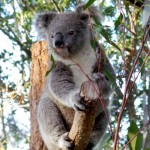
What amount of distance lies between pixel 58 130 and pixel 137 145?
3.65 feet

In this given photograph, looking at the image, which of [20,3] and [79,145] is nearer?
[79,145]

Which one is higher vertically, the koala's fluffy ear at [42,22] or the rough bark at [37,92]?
the koala's fluffy ear at [42,22]

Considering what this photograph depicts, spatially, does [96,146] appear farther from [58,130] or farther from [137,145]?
[137,145]

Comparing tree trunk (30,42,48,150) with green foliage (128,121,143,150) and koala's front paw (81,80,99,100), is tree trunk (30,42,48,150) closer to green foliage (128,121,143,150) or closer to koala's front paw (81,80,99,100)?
koala's front paw (81,80,99,100)

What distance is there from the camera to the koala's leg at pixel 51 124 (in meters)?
2.77

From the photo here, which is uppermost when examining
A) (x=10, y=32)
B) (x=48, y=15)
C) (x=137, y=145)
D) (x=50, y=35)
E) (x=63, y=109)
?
(x=10, y=32)

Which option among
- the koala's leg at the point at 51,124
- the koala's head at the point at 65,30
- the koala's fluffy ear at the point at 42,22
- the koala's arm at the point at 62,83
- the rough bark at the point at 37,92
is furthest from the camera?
the koala's fluffy ear at the point at 42,22

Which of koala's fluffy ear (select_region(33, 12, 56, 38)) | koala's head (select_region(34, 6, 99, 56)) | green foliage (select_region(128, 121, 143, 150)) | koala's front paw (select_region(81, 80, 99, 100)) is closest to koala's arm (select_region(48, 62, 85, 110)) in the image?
koala's head (select_region(34, 6, 99, 56))

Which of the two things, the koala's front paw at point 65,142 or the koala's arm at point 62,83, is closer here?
the koala's front paw at point 65,142

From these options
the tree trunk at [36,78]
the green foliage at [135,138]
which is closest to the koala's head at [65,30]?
the tree trunk at [36,78]

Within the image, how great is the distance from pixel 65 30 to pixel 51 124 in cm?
77

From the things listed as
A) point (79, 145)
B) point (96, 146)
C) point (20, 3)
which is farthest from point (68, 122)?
point (20, 3)

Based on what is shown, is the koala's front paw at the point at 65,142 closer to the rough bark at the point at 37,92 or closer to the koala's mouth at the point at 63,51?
the rough bark at the point at 37,92

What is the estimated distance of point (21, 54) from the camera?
7387mm
